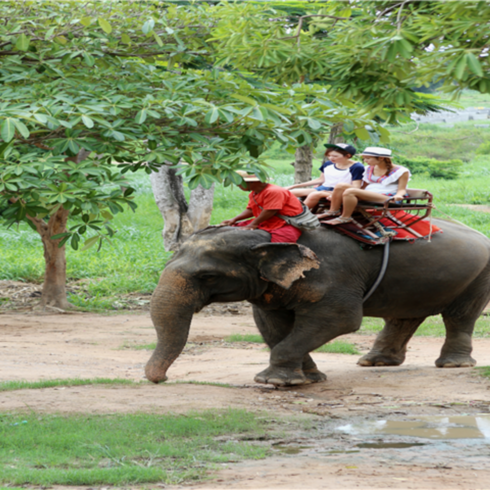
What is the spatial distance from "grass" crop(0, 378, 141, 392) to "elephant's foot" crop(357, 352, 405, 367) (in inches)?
107

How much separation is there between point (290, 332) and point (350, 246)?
996 millimetres

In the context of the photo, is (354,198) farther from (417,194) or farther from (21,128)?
(21,128)

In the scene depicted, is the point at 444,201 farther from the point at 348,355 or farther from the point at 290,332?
the point at 290,332

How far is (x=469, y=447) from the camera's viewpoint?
185 inches

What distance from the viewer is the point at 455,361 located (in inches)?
Result: 295

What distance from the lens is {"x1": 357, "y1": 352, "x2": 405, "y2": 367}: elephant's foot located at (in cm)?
797

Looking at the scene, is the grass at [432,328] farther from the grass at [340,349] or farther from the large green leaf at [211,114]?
the large green leaf at [211,114]

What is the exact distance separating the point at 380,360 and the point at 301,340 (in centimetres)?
169

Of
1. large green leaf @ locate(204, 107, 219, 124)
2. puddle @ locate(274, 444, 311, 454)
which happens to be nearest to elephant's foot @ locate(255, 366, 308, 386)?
puddle @ locate(274, 444, 311, 454)

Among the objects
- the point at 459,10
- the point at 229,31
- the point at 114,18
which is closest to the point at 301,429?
the point at 459,10

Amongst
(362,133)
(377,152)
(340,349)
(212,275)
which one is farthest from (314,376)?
(340,349)

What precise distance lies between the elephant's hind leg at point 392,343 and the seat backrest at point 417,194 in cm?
146

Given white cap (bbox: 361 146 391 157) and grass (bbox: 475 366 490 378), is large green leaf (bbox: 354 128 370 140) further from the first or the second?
grass (bbox: 475 366 490 378)

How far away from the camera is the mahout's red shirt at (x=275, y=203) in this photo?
20.9ft
